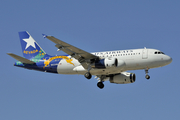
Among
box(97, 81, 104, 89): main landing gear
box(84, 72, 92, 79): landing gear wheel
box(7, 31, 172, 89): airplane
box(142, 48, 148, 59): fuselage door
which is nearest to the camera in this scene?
box(7, 31, 172, 89): airplane

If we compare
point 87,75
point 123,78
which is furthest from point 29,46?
point 123,78

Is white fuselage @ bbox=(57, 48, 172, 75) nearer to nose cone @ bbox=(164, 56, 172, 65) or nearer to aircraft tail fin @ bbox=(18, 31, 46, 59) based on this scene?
nose cone @ bbox=(164, 56, 172, 65)

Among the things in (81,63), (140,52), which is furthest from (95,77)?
(140,52)

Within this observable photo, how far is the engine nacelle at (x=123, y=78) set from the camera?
52.3 m

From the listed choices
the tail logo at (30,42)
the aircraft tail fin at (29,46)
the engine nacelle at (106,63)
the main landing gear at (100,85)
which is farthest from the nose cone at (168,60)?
the tail logo at (30,42)

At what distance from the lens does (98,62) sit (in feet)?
153

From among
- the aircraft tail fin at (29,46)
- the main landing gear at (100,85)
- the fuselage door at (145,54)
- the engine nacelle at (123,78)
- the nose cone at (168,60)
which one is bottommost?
the main landing gear at (100,85)

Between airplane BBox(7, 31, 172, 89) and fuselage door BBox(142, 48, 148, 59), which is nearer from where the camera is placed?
airplane BBox(7, 31, 172, 89)

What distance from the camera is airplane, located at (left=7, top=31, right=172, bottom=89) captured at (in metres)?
46.2

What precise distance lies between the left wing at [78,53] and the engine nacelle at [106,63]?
89 cm

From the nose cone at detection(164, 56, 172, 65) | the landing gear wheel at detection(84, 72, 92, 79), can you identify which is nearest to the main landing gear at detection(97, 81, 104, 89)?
the landing gear wheel at detection(84, 72, 92, 79)

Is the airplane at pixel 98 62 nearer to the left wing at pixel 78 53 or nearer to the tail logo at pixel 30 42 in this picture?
the left wing at pixel 78 53

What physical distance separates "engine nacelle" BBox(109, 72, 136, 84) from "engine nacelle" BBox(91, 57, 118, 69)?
22.9 ft

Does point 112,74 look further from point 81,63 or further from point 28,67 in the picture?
point 28,67
